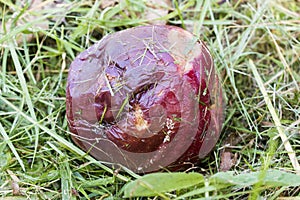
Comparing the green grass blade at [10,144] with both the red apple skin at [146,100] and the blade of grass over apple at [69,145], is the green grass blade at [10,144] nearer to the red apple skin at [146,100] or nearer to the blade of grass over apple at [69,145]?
the blade of grass over apple at [69,145]

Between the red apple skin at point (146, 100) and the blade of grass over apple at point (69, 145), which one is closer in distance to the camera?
the red apple skin at point (146, 100)

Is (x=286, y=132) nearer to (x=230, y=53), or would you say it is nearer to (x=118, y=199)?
(x=230, y=53)

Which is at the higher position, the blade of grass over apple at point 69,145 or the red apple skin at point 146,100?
the red apple skin at point 146,100

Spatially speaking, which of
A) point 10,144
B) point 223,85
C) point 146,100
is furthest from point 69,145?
point 223,85

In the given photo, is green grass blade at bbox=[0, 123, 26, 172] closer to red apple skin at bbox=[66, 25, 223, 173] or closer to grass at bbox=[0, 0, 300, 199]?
grass at bbox=[0, 0, 300, 199]

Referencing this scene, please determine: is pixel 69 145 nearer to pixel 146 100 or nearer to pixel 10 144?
pixel 10 144

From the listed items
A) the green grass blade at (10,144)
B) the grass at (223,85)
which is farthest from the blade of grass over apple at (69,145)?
the green grass blade at (10,144)
